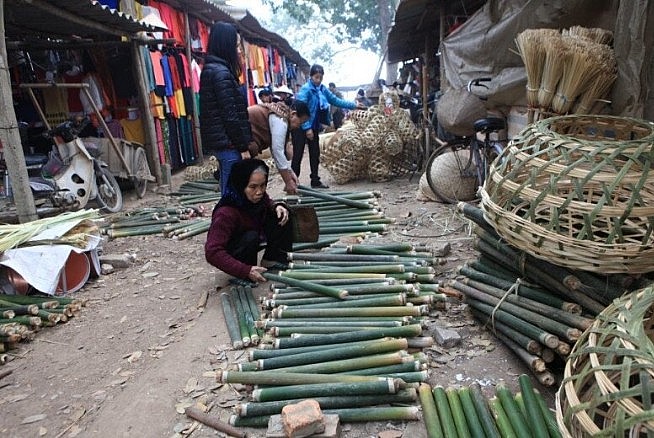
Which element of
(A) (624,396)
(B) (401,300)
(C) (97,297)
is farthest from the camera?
(C) (97,297)

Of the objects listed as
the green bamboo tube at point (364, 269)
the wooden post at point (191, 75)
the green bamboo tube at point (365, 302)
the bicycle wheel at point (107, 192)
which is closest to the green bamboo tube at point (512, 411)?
the green bamboo tube at point (365, 302)

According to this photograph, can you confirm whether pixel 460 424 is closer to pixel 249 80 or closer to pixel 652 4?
pixel 652 4

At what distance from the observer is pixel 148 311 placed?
372 centimetres

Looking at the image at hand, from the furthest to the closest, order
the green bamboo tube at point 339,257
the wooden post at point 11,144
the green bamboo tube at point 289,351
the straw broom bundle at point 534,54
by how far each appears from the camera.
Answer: the wooden post at point 11,144 < the green bamboo tube at point 339,257 < the straw broom bundle at point 534,54 < the green bamboo tube at point 289,351

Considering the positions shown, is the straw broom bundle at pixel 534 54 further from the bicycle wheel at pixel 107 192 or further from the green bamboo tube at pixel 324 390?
the bicycle wheel at pixel 107 192

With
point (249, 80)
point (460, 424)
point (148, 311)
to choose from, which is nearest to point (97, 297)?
point (148, 311)

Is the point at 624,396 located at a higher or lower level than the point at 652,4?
lower

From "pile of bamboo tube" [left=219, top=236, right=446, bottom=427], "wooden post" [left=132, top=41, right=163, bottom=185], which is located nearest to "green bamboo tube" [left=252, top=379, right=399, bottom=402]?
"pile of bamboo tube" [left=219, top=236, right=446, bottom=427]

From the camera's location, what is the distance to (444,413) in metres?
2.12

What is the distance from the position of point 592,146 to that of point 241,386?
2215mm

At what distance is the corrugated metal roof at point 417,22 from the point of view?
7570mm

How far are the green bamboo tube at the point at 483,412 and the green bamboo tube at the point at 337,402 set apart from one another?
292 millimetres

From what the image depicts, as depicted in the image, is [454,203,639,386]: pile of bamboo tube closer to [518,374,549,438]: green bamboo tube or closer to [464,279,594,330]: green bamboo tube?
[464,279,594,330]: green bamboo tube

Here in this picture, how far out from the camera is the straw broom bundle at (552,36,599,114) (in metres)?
3.25
